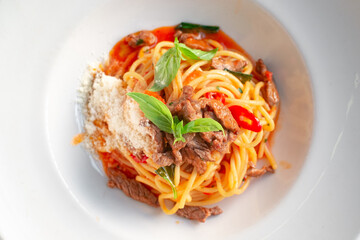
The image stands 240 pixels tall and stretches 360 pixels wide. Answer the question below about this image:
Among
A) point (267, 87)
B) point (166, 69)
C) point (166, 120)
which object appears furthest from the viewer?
point (267, 87)

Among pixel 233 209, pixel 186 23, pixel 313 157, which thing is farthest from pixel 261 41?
pixel 233 209

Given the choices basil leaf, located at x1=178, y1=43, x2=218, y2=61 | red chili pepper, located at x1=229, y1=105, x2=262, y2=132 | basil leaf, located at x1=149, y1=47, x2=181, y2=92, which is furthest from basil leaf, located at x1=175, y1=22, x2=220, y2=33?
red chili pepper, located at x1=229, y1=105, x2=262, y2=132

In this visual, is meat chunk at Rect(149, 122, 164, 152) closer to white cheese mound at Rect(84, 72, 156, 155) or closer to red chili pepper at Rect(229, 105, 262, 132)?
white cheese mound at Rect(84, 72, 156, 155)

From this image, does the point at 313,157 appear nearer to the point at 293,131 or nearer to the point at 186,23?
the point at 293,131

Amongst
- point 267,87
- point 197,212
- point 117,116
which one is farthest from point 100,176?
point 267,87

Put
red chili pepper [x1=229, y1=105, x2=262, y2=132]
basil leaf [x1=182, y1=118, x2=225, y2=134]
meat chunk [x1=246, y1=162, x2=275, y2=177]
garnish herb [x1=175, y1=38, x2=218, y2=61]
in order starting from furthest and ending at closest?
1. meat chunk [x1=246, y1=162, x2=275, y2=177]
2. red chili pepper [x1=229, y1=105, x2=262, y2=132]
3. garnish herb [x1=175, y1=38, x2=218, y2=61]
4. basil leaf [x1=182, y1=118, x2=225, y2=134]

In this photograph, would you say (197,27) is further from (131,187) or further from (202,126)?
(131,187)
